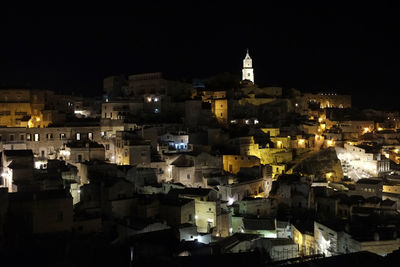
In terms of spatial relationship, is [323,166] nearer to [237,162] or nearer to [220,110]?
[237,162]

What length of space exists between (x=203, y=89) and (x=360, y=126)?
741 inches

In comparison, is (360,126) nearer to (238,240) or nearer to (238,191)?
(238,191)

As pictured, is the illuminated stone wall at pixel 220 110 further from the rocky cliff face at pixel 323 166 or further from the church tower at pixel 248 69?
the church tower at pixel 248 69

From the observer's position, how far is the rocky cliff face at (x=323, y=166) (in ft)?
115

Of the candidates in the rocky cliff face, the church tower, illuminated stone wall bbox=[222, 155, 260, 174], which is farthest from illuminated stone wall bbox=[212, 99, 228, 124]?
the church tower

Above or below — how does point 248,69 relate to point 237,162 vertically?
above

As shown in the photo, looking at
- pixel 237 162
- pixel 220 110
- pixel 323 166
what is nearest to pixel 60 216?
pixel 237 162

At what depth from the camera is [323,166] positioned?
118ft

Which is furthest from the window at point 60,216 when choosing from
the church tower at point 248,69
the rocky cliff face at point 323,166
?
the church tower at point 248,69

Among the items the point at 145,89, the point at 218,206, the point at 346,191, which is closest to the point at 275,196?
the point at 346,191

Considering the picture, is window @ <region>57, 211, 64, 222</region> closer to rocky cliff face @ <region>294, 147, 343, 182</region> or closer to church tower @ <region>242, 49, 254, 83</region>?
rocky cliff face @ <region>294, 147, 343, 182</region>

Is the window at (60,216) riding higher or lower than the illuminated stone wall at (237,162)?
lower

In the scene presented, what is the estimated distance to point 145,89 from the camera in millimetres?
45000

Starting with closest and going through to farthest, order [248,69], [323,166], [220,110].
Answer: [323,166]
[220,110]
[248,69]
